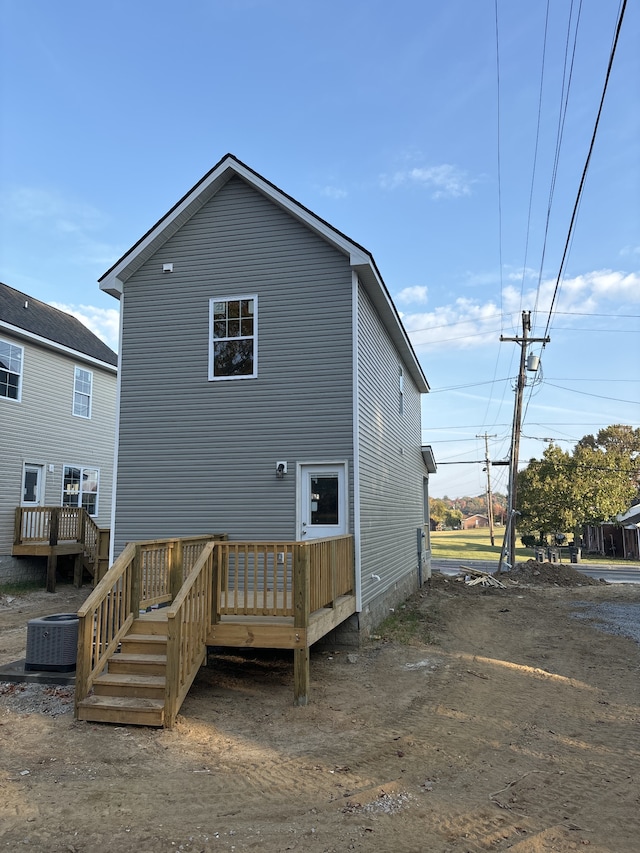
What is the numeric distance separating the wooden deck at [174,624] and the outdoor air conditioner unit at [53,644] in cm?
65

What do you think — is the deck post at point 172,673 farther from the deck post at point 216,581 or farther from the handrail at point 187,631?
the deck post at point 216,581

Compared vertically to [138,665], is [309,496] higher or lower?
higher

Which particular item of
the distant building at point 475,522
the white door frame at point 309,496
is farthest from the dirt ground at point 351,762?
the distant building at point 475,522

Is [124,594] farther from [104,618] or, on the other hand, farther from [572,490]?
[572,490]

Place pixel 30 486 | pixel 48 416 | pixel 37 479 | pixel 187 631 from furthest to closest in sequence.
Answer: pixel 48 416 → pixel 37 479 → pixel 30 486 → pixel 187 631

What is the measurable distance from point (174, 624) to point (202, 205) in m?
7.77

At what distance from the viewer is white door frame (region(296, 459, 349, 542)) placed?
938 centimetres

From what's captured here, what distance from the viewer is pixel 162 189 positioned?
1459 centimetres

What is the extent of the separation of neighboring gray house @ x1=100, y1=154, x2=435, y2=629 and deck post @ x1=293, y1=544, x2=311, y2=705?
2.66 metres

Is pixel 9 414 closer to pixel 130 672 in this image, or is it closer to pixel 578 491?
pixel 130 672

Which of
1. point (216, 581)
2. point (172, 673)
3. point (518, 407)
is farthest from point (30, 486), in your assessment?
point (518, 407)

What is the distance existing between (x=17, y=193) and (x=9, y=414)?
6.82m

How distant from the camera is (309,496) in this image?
380 inches

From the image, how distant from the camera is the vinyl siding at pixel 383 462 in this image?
989 cm
